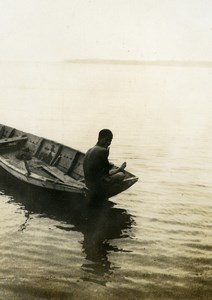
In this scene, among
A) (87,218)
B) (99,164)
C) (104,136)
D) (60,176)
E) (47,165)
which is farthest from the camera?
(47,165)

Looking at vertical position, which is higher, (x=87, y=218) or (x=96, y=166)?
(x=96, y=166)

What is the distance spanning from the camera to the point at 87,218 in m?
8.02

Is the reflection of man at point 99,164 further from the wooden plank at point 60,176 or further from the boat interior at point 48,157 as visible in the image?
the boat interior at point 48,157

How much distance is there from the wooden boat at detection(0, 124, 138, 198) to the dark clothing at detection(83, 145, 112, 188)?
0.82 ft

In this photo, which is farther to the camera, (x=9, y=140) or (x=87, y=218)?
(x=9, y=140)

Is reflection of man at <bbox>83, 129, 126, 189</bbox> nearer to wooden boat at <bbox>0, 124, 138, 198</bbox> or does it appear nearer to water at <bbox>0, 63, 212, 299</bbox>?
wooden boat at <bbox>0, 124, 138, 198</bbox>

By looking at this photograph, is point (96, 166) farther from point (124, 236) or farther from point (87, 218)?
point (124, 236)

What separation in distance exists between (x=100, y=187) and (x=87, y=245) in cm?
117

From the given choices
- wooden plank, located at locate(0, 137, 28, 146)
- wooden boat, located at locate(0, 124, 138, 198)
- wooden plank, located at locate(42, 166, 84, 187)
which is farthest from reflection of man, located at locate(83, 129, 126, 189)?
wooden plank, located at locate(0, 137, 28, 146)

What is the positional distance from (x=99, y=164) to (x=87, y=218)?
129 cm

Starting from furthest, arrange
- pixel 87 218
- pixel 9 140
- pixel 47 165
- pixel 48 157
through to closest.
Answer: pixel 9 140, pixel 48 157, pixel 47 165, pixel 87 218

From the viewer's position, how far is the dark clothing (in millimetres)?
7359

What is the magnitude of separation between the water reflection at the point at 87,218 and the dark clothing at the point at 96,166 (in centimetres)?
54

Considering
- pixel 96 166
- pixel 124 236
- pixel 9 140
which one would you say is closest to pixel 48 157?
pixel 9 140
